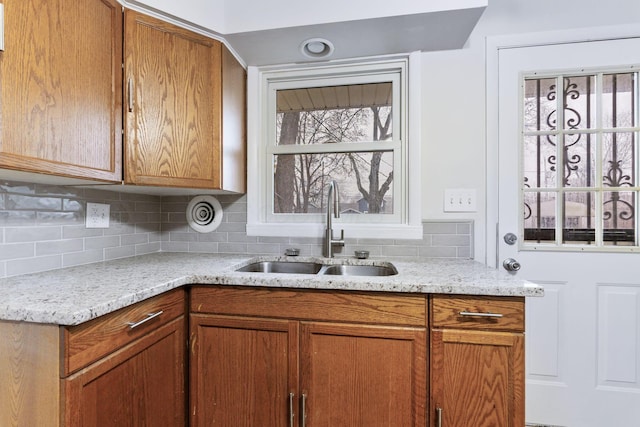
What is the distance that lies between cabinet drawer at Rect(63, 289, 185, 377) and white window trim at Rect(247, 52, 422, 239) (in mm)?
764

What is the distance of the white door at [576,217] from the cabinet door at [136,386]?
5.29 feet

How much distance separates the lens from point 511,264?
158cm

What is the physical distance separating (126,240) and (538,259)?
2215 millimetres

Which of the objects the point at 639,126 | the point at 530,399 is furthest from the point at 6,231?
the point at 639,126

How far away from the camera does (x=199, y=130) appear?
1501 mm

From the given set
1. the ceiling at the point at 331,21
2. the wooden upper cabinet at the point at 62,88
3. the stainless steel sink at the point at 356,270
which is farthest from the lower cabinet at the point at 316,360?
the ceiling at the point at 331,21

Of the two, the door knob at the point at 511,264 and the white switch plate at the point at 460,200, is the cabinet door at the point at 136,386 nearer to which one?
the white switch plate at the point at 460,200

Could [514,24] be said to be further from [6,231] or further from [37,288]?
[6,231]

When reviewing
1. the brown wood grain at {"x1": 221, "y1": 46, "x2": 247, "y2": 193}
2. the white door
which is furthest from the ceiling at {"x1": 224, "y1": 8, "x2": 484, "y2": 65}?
the white door

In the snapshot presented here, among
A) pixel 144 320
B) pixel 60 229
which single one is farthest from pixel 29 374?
pixel 60 229

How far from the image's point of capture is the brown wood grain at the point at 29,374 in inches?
30.6

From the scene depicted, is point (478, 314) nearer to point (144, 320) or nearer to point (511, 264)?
point (511, 264)

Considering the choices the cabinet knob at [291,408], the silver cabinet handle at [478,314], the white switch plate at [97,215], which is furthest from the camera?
the white switch plate at [97,215]

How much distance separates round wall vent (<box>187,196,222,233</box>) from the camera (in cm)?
189
